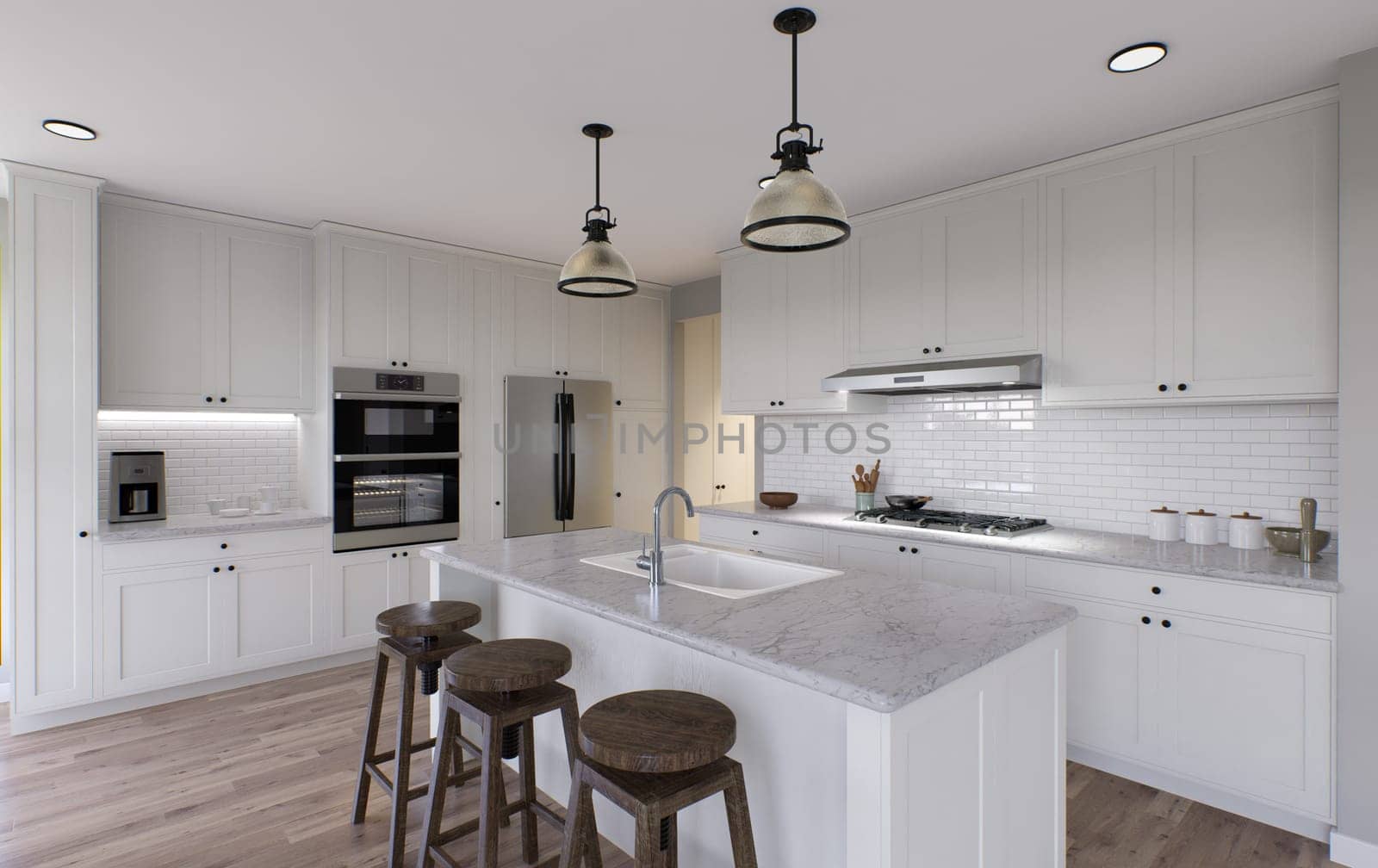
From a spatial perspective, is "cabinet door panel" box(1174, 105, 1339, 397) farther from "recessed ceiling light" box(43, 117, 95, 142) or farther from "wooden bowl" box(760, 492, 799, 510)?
"recessed ceiling light" box(43, 117, 95, 142)

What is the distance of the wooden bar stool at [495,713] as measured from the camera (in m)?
1.98

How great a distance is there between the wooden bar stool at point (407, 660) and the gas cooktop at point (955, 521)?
2.19m

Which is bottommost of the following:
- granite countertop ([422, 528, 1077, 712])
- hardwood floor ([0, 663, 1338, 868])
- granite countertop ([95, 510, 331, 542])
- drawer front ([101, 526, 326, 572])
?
hardwood floor ([0, 663, 1338, 868])

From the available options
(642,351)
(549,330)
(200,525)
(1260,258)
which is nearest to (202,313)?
(200,525)

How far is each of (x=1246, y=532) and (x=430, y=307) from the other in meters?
4.48

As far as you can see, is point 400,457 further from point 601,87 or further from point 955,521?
point 955,521

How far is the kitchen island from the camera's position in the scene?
138cm

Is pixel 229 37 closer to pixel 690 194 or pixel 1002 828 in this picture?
pixel 690 194

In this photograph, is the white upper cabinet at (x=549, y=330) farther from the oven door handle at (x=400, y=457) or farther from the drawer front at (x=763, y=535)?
the drawer front at (x=763, y=535)

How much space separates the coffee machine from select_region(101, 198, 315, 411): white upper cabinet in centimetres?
29

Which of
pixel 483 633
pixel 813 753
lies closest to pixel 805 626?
pixel 813 753

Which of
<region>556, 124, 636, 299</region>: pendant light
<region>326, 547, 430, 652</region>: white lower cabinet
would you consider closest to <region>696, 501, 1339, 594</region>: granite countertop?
<region>556, 124, 636, 299</region>: pendant light

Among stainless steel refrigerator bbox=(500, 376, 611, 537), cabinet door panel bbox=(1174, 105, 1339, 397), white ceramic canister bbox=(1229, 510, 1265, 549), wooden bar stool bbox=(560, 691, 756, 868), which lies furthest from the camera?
stainless steel refrigerator bbox=(500, 376, 611, 537)

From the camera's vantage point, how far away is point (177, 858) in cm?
234
